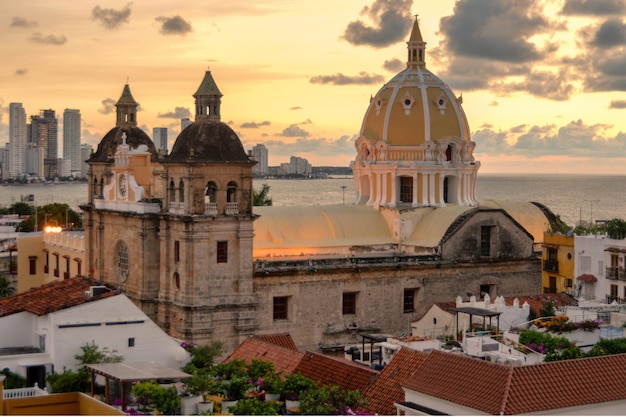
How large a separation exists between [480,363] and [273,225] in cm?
2912

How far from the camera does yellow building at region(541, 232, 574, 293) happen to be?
68812mm

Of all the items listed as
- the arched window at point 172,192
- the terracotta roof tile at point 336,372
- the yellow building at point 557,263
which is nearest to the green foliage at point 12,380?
the terracotta roof tile at point 336,372

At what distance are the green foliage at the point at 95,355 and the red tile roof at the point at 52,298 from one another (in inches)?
75.0

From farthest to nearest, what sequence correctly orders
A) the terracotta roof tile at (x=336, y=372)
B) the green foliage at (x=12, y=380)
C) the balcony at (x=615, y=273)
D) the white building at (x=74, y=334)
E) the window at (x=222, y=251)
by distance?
the balcony at (x=615, y=273) < the window at (x=222, y=251) < the white building at (x=74, y=334) < the terracotta roof tile at (x=336, y=372) < the green foliage at (x=12, y=380)

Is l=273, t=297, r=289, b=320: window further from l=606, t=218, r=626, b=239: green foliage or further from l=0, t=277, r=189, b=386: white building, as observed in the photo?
l=606, t=218, r=626, b=239: green foliage

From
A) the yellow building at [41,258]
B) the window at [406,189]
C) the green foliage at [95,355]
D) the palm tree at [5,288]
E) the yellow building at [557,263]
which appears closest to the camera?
the green foliage at [95,355]

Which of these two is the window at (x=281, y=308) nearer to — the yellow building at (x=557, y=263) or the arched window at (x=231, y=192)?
the arched window at (x=231, y=192)

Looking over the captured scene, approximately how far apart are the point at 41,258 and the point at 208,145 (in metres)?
26.6

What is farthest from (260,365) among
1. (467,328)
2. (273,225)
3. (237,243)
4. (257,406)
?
(273,225)

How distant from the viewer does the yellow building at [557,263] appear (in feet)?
226

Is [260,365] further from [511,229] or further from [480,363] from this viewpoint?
[511,229]

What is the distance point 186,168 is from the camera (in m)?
59.6

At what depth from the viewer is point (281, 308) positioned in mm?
62406

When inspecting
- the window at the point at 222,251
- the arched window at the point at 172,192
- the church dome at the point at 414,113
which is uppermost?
the church dome at the point at 414,113
